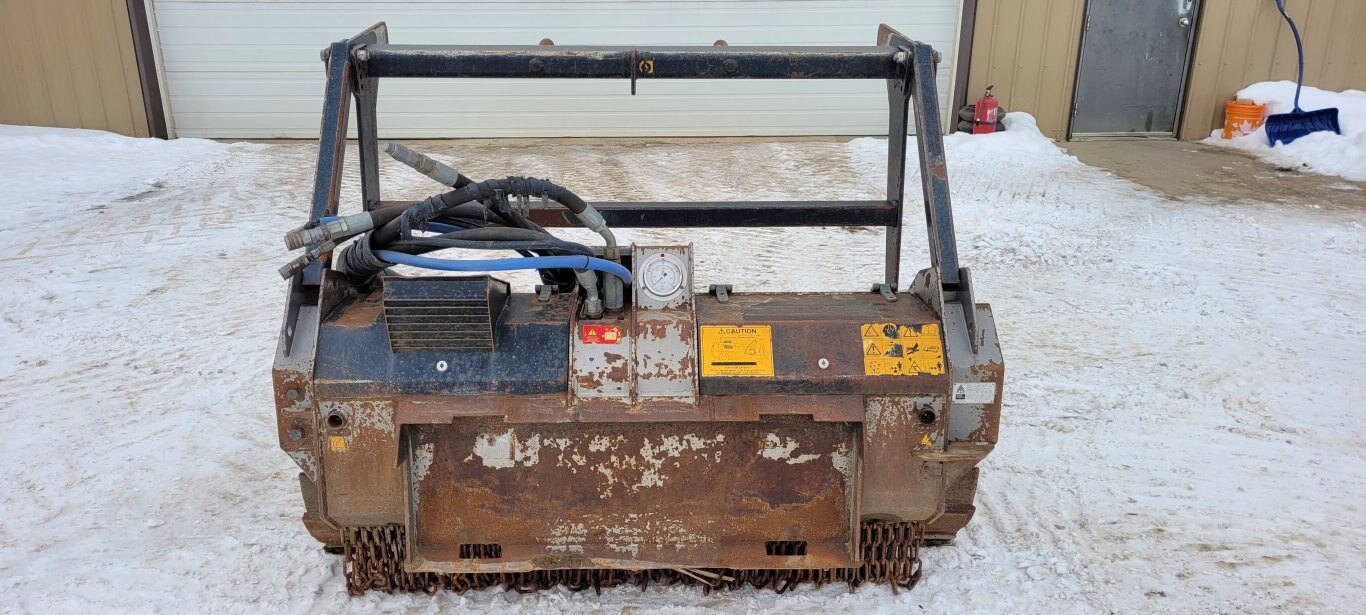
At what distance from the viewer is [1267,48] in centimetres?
897

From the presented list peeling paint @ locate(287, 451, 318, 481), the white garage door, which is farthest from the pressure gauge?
the white garage door

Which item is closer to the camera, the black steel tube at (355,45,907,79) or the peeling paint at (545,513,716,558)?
the peeling paint at (545,513,716,558)

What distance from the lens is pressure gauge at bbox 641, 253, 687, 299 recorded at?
248 centimetres

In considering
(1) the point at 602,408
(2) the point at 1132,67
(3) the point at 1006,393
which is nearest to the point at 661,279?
(1) the point at 602,408

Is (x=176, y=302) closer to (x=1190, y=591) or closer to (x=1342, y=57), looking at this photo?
(x=1190, y=591)

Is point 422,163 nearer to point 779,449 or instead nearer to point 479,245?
point 479,245

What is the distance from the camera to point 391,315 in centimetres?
229

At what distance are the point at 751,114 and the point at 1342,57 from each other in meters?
5.29

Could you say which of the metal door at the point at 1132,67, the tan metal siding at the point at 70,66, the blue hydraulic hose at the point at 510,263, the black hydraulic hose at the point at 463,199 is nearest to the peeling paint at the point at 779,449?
the blue hydraulic hose at the point at 510,263

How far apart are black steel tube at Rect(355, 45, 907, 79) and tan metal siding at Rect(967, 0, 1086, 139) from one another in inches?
253

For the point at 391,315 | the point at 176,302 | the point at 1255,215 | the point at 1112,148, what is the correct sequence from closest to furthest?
the point at 391,315
the point at 176,302
the point at 1255,215
the point at 1112,148

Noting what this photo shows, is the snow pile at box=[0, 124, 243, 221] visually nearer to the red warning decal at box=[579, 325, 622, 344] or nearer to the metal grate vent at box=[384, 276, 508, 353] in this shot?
the metal grate vent at box=[384, 276, 508, 353]

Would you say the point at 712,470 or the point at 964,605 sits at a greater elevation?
the point at 712,470

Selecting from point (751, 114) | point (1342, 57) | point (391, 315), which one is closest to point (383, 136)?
point (751, 114)
